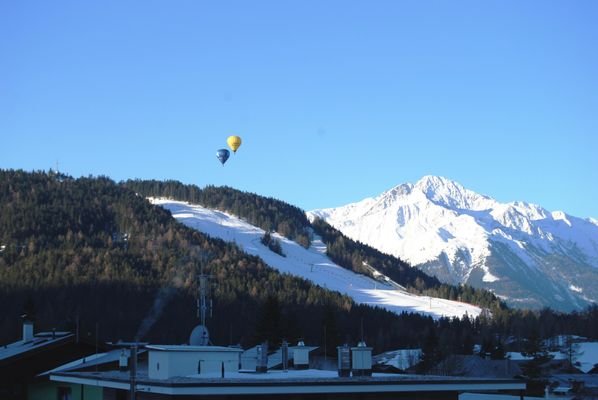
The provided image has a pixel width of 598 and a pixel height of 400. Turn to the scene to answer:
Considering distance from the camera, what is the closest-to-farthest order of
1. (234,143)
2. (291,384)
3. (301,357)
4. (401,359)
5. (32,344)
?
(291,384)
(301,357)
(32,344)
(234,143)
(401,359)

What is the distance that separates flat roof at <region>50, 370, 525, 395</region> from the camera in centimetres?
2892

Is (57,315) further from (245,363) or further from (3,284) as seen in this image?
(245,363)

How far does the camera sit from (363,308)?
199 metres

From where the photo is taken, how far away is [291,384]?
30016 millimetres

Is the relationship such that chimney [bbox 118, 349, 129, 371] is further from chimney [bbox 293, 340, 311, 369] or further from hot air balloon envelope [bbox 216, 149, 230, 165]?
hot air balloon envelope [bbox 216, 149, 230, 165]

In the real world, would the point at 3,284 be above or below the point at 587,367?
above

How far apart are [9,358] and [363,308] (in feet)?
506

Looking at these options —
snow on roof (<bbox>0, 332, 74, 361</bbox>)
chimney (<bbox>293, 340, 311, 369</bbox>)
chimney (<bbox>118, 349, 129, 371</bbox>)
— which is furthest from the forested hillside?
chimney (<bbox>293, 340, 311, 369</bbox>)

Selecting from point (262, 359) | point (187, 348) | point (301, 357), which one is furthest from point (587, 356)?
point (187, 348)

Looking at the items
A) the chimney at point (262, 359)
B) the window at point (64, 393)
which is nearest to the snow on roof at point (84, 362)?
the window at point (64, 393)

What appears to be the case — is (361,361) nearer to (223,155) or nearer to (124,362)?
(124,362)

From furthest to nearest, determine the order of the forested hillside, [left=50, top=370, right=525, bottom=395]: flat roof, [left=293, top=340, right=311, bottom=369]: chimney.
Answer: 1. the forested hillside
2. [left=293, top=340, right=311, bottom=369]: chimney
3. [left=50, top=370, right=525, bottom=395]: flat roof

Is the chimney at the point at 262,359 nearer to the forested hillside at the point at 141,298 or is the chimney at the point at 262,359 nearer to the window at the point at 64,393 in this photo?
the window at the point at 64,393

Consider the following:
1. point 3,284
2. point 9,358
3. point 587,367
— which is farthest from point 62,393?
point 3,284
